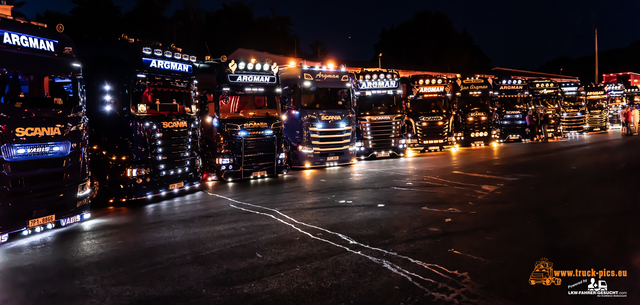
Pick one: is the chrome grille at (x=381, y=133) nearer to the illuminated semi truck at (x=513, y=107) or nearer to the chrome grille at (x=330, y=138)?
the chrome grille at (x=330, y=138)

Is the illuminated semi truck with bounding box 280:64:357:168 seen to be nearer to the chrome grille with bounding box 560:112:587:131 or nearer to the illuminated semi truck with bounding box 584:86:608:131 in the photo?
the chrome grille with bounding box 560:112:587:131

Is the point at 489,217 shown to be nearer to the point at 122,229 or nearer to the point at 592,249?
the point at 592,249

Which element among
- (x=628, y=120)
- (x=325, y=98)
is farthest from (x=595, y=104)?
(x=325, y=98)

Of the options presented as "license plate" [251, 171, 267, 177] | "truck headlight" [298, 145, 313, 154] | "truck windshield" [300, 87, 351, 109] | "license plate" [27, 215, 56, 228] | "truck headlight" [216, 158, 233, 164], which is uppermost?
"truck windshield" [300, 87, 351, 109]

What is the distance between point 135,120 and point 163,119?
685 mm

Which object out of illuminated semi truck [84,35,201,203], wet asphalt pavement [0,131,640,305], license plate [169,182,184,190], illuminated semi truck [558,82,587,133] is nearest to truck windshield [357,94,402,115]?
wet asphalt pavement [0,131,640,305]

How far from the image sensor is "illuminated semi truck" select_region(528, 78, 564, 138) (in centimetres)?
2783

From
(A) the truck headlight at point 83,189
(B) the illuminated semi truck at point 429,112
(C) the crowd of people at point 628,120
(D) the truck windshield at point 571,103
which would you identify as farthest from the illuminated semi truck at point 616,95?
(A) the truck headlight at point 83,189

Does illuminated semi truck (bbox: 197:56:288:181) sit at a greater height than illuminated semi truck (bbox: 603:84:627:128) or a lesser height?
lesser

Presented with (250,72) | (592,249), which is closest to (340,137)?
(250,72)

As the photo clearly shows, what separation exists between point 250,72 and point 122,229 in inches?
274

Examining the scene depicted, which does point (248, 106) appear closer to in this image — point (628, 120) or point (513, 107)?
point (513, 107)

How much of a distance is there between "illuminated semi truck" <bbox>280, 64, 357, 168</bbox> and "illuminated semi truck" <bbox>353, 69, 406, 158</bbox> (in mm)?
1818

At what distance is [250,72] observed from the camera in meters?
13.6
